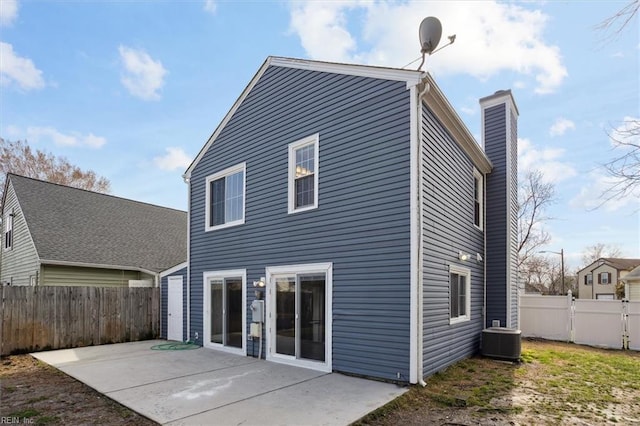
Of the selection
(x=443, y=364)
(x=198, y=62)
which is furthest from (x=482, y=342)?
(x=198, y=62)

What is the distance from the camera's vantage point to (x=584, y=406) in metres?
5.17

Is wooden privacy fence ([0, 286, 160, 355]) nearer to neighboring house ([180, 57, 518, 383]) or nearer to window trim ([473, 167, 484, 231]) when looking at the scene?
neighboring house ([180, 57, 518, 383])

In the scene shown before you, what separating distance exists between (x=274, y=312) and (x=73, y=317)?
5995mm

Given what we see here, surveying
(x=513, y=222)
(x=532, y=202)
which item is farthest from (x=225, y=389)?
(x=532, y=202)

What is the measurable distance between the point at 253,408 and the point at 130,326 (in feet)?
26.2

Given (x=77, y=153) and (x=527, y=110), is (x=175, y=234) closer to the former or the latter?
(x=77, y=153)

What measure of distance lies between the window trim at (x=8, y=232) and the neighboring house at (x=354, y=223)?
32.1 feet

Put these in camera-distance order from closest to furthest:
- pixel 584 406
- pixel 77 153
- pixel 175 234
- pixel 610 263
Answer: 1. pixel 584 406
2. pixel 175 234
3. pixel 77 153
4. pixel 610 263

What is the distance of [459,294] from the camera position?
8219 mm

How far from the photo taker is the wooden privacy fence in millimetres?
9148

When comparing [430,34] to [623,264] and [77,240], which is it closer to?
[77,240]

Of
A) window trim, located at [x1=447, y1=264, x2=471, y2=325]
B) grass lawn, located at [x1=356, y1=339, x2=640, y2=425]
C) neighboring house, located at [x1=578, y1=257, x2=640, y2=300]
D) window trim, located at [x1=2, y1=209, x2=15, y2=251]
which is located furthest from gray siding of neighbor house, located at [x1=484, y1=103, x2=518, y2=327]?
neighboring house, located at [x1=578, y1=257, x2=640, y2=300]

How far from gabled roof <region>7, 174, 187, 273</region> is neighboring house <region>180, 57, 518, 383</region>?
16.2ft

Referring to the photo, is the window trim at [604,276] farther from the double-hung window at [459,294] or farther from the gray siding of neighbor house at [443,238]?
the double-hung window at [459,294]
